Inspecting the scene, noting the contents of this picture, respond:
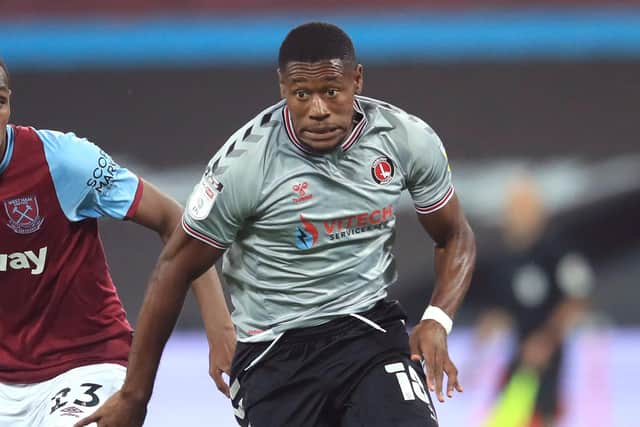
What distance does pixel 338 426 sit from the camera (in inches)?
162

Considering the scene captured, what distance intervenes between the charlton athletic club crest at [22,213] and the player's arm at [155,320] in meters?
0.52

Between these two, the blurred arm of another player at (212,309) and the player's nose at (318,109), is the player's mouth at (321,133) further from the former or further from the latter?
the blurred arm of another player at (212,309)

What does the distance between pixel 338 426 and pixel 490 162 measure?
19.2ft

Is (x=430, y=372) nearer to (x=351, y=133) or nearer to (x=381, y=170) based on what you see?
(x=381, y=170)

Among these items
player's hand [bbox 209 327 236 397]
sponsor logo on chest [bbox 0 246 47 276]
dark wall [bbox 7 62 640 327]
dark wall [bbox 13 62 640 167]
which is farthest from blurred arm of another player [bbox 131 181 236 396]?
dark wall [bbox 13 62 640 167]

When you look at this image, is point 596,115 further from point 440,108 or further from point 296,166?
point 296,166

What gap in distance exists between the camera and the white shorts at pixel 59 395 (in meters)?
4.07

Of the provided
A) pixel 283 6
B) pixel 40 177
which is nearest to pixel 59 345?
pixel 40 177

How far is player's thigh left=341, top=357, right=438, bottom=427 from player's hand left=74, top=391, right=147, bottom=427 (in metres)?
0.68

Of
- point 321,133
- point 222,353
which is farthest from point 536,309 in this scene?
point 321,133

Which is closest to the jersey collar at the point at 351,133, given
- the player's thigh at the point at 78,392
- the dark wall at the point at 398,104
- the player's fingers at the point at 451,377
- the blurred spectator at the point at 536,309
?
the player's fingers at the point at 451,377

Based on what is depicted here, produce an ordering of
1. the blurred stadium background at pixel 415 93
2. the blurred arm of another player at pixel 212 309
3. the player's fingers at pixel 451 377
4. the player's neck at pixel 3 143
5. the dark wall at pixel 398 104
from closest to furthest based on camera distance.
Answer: the player's fingers at pixel 451 377
the player's neck at pixel 3 143
the blurred arm of another player at pixel 212 309
the blurred stadium background at pixel 415 93
the dark wall at pixel 398 104

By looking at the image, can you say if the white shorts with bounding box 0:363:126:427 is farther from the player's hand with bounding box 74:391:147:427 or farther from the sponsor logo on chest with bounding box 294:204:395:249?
the sponsor logo on chest with bounding box 294:204:395:249

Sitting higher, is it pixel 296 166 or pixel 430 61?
pixel 296 166
